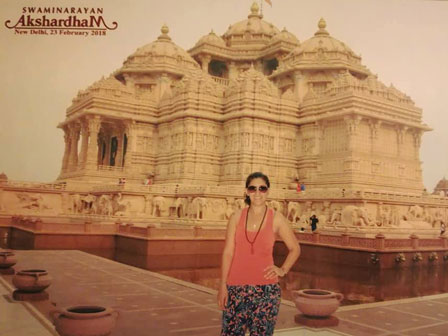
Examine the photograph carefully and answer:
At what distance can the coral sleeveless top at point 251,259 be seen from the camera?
15.5ft

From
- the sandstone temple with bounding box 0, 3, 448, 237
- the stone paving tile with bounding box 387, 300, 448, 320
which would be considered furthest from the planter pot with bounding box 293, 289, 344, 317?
the sandstone temple with bounding box 0, 3, 448, 237

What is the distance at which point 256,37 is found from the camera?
45.1 meters

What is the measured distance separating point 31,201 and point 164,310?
21.5m

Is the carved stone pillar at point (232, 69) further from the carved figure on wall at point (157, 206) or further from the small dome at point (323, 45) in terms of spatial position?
the carved figure on wall at point (157, 206)

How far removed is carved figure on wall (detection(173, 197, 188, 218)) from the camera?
85.3ft

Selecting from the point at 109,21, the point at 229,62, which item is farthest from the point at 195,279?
the point at 229,62

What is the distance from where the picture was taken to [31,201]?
88.5 feet

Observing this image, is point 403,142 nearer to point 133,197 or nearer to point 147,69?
point 133,197

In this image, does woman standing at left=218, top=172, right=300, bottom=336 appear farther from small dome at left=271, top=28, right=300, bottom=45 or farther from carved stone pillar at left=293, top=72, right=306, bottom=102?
small dome at left=271, top=28, right=300, bottom=45

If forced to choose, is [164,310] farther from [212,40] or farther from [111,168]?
[212,40]

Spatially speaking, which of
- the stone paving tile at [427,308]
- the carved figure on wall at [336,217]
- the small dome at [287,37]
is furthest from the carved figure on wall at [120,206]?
the small dome at [287,37]

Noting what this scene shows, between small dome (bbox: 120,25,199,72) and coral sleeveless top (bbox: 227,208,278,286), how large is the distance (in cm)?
3454

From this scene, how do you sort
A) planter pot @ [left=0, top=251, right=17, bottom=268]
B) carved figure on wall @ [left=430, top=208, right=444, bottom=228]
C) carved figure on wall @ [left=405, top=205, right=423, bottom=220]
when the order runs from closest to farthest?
planter pot @ [left=0, top=251, right=17, bottom=268] < carved figure on wall @ [left=405, top=205, right=423, bottom=220] < carved figure on wall @ [left=430, top=208, right=444, bottom=228]

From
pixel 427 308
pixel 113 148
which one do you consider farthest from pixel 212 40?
pixel 427 308
